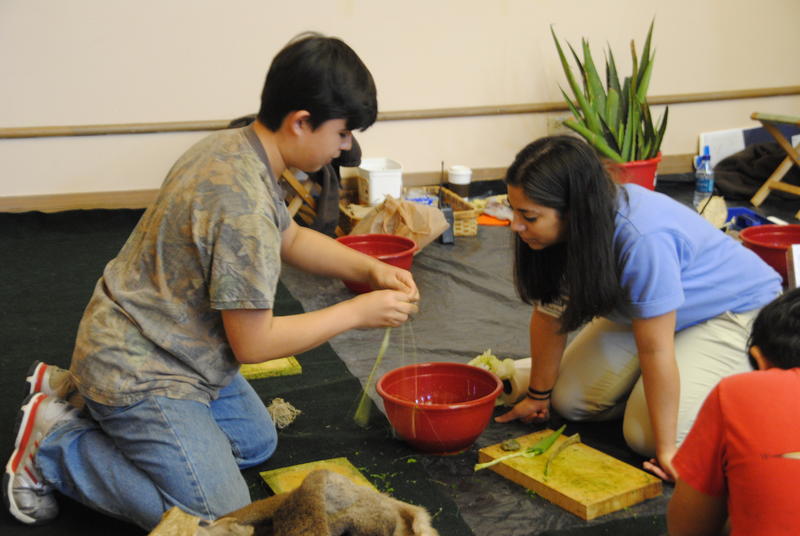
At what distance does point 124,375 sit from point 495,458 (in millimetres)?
888

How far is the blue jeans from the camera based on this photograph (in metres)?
1.71

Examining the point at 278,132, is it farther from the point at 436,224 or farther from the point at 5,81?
the point at 5,81

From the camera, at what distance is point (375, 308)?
1773 millimetres

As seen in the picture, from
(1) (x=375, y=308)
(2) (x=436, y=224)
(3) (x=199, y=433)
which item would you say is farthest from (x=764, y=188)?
(3) (x=199, y=433)

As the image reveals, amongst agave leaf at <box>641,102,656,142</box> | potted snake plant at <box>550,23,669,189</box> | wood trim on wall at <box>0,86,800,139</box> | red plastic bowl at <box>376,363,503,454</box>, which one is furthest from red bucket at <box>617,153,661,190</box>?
red plastic bowl at <box>376,363,503,454</box>

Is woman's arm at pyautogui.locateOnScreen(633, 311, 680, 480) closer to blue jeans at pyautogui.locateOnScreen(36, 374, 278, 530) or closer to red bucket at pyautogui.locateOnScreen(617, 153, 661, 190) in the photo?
blue jeans at pyautogui.locateOnScreen(36, 374, 278, 530)

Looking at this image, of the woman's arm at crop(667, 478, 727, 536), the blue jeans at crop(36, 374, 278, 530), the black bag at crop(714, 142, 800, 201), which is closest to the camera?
the woman's arm at crop(667, 478, 727, 536)

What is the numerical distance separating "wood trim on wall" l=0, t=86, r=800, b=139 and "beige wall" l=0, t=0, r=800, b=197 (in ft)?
0.12

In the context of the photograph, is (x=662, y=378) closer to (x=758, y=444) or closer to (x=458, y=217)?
(x=758, y=444)

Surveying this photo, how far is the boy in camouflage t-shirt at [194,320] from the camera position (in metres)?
1.62

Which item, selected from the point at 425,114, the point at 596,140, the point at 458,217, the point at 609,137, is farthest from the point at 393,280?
the point at 609,137

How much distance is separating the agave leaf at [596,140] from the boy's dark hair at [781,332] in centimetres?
311

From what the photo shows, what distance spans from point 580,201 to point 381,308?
0.51 meters

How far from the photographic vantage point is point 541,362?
7.41ft
